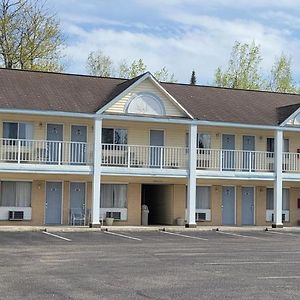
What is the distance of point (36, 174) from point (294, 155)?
1286cm

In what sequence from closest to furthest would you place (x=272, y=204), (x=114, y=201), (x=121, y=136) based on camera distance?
(x=121, y=136), (x=114, y=201), (x=272, y=204)

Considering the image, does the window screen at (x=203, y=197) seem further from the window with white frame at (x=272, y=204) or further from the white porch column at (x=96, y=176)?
the white porch column at (x=96, y=176)

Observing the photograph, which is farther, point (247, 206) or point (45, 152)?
point (247, 206)

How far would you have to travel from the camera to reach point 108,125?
31625mm

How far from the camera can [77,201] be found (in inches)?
1235

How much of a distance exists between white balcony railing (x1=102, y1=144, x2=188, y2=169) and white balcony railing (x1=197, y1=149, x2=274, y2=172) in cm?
109

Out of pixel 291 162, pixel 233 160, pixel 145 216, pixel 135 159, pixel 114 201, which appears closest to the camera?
pixel 135 159

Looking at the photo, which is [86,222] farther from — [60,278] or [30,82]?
[60,278]

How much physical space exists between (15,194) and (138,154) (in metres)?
5.75

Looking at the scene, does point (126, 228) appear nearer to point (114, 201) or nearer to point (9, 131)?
point (114, 201)

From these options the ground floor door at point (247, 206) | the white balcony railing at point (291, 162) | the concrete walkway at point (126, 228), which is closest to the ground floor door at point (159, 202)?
the concrete walkway at point (126, 228)

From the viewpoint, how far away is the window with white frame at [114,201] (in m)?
31.9

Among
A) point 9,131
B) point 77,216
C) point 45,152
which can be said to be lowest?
point 77,216

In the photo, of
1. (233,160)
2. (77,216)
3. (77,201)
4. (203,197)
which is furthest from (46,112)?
(233,160)
